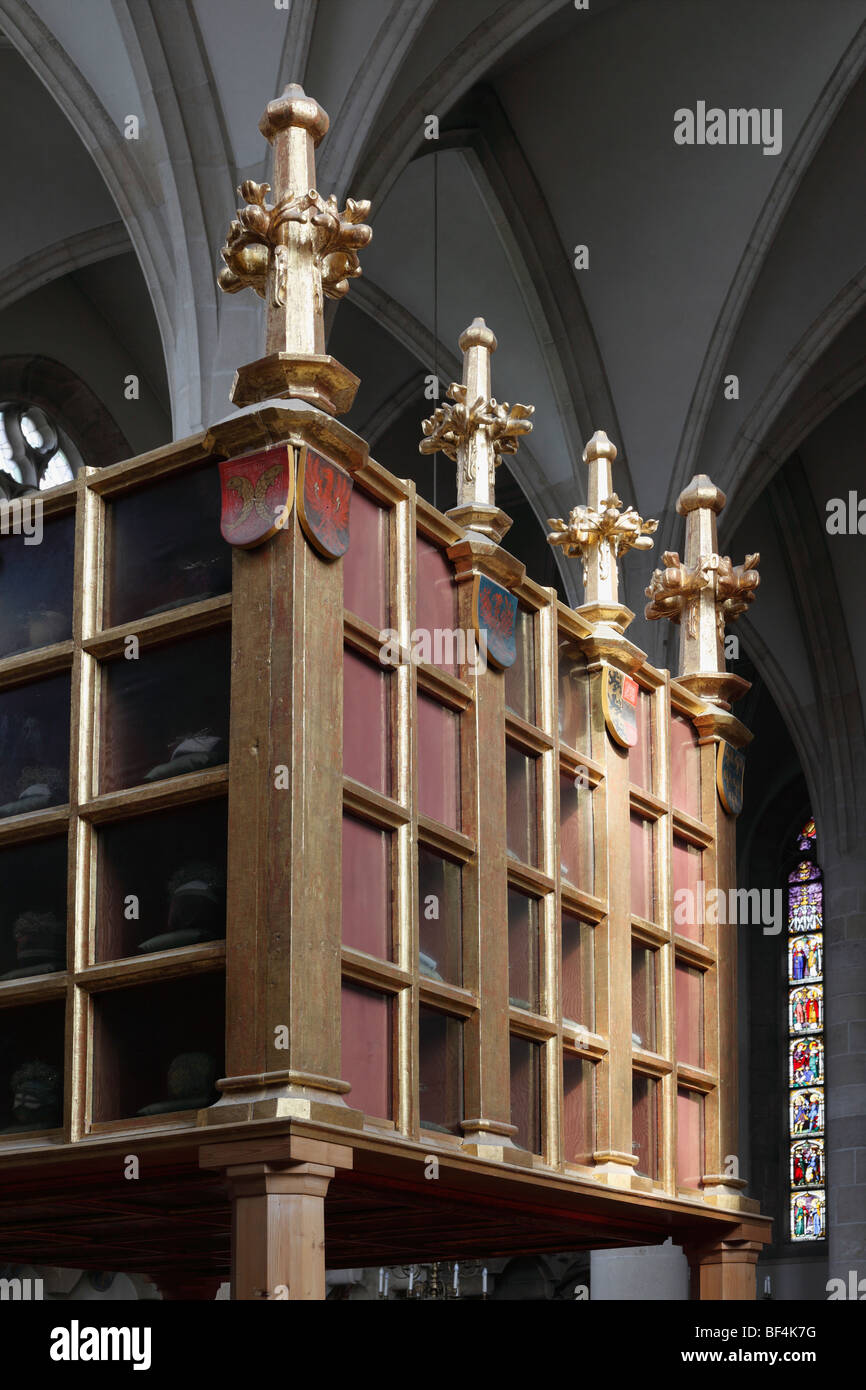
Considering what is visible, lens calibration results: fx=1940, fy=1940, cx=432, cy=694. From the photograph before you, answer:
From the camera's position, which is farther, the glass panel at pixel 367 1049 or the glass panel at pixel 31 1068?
the glass panel at pixel 31 1068

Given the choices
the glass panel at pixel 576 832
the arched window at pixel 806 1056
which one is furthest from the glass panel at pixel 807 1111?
the glass panel at pixel 576 832

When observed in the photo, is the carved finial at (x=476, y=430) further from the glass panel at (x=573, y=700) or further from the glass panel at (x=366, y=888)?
the glass panel at (x=366, y=888)

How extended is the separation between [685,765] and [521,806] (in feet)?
4.29

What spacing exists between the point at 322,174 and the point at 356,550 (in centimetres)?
821

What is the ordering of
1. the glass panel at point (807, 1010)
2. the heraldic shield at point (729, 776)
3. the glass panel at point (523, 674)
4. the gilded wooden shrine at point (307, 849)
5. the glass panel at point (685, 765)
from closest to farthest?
the gilded wooden shrine at point (307, 849), the glass panel at point (523, 674), the glass panel at point (685, 765), the heraldic shield at point (729, 776), the glass panel at point (807, 1010)

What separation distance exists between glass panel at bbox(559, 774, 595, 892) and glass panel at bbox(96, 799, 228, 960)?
162 cm

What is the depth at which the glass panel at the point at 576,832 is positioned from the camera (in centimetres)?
646

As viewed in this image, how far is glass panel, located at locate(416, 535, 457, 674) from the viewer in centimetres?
579

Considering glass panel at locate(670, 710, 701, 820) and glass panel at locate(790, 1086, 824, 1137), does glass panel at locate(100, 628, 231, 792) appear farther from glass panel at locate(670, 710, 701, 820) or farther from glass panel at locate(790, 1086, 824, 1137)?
glass panel at locate(790, 1086, 824, 1137)

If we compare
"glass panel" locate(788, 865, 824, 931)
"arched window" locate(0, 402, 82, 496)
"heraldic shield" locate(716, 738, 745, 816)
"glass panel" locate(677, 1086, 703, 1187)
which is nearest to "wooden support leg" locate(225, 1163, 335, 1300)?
"glass panel" locate(677, 1086, 703, 1187)

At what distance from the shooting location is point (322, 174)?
513 inches

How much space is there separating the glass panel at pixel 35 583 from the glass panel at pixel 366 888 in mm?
1084

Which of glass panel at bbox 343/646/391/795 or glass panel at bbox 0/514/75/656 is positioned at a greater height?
glass panel at bbox 0/514/75/656
